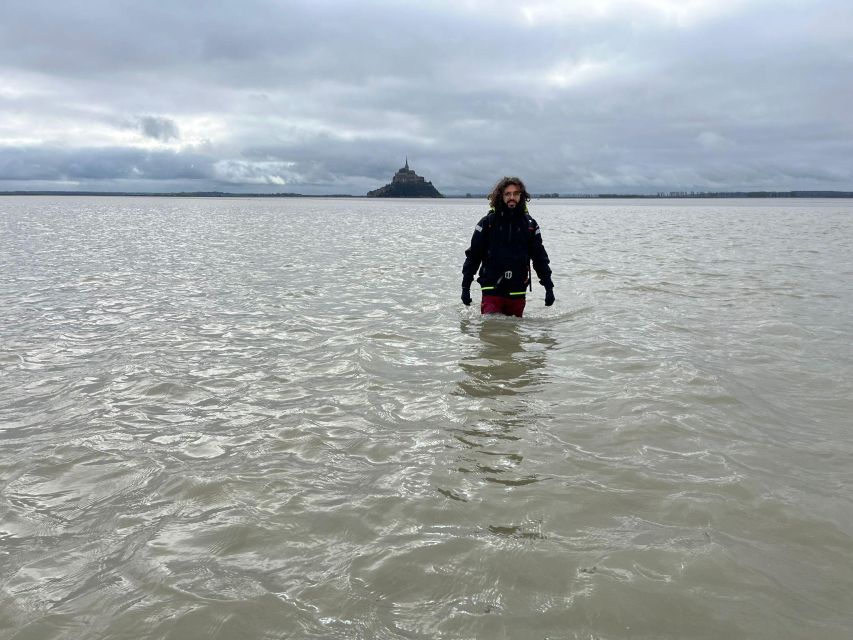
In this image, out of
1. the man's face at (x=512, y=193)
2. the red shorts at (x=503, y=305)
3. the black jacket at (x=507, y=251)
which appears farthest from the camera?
the red shorts at (x=503, y=305)

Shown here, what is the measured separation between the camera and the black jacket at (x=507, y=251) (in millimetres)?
10477

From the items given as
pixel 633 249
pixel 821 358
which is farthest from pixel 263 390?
pixel 633 249

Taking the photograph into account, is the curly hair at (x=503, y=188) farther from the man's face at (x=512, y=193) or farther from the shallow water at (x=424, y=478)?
the shallow water at (x=424, y=478)

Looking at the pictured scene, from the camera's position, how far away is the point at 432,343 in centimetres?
990

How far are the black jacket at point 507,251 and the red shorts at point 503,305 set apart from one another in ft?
1.06

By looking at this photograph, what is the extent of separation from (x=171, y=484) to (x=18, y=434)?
7.48 ft

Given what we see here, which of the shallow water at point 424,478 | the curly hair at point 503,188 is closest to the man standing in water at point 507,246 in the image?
the curly hair at point 503,188

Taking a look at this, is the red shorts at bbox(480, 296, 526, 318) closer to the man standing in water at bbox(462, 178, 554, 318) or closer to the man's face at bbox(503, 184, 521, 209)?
the man standing in water at bbox(462, 178, 554, 318)

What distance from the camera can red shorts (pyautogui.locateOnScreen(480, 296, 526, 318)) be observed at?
11281 millimetres

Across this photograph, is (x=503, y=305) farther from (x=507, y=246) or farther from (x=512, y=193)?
(x=512, y=193)

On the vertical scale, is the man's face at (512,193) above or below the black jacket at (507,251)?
above

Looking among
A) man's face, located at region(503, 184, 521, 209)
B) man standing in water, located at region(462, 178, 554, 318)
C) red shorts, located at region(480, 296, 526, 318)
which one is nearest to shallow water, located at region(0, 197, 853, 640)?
red shorts, located at region(480, 296, 526, 318)

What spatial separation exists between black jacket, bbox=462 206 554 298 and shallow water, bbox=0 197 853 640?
1.03 metres

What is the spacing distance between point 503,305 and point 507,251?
1.33 metres
